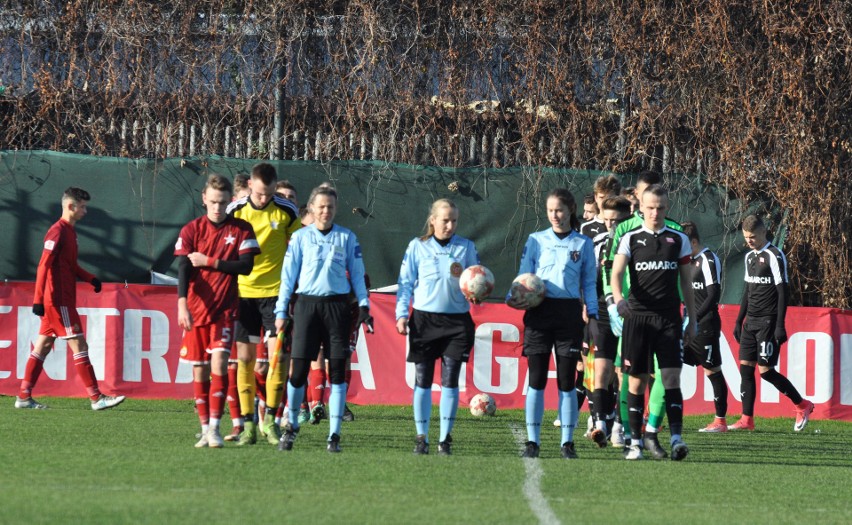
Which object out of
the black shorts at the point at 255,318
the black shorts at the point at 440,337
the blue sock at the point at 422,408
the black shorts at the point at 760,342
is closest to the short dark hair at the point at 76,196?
the black shorts at the point at 255,318

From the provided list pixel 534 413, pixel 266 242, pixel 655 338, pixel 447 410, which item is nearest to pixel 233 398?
pixel 266 242

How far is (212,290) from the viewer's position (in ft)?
28.7

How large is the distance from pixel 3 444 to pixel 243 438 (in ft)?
5.66

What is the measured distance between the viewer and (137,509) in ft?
19.5

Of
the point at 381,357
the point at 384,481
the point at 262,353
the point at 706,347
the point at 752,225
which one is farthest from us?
the point at 381,357

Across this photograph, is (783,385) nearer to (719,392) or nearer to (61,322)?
(719,392)

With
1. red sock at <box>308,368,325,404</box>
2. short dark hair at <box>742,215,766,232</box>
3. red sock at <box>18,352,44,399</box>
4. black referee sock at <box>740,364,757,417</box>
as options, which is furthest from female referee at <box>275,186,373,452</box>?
black referee sock at <box>740,364,757,417</box>

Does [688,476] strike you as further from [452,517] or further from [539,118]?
[539,118]

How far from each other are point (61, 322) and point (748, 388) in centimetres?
719

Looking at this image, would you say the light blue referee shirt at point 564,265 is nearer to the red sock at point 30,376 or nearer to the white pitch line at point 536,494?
the white pitch line at point 536,494

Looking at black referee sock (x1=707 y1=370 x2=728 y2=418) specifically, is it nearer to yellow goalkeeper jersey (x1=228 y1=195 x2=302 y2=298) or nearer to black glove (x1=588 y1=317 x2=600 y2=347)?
black glove (x1=588 y1=317 x2=600 y2=347)

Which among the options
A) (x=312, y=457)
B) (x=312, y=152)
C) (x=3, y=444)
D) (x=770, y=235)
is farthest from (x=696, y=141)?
(x=3, y=444)

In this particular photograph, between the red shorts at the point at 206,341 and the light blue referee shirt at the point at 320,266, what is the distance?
1.37 feet

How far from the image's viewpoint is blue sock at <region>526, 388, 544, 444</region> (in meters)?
8.95
